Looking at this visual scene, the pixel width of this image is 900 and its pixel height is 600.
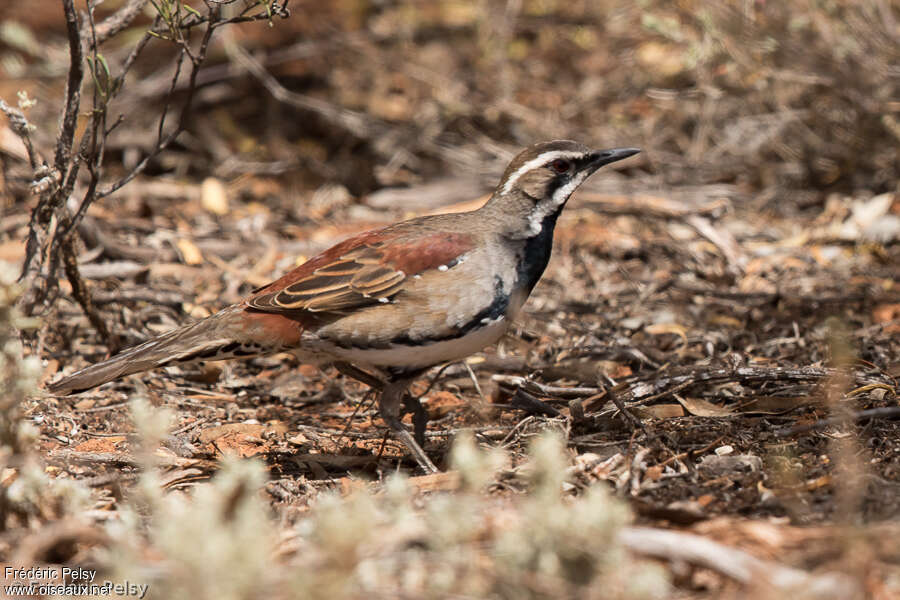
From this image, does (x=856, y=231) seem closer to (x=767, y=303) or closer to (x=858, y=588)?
(x=767, y=303)

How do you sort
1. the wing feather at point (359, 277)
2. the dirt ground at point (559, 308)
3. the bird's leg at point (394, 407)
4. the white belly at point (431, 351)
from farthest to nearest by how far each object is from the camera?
the bird's leg at point (394, 407)
the wing feather at point (359, 277)
the white belly at point (431, 351)
the dirt ground at point (559, 308)

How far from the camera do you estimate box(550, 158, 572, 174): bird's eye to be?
576 cm

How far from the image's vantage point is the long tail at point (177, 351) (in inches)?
205

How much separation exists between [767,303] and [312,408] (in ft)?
11.0

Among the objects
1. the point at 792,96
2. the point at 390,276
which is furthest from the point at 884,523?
Result: the point at 792,96

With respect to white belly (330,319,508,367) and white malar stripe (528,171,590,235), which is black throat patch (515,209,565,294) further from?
white belly (330,319,508,367)

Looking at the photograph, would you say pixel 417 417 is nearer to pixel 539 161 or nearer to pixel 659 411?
pixel 659 411

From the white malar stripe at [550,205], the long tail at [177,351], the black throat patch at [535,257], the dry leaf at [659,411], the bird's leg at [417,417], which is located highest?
the white malar stripe at [550,205]

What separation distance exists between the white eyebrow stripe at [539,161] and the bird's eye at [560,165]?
0.02 meters

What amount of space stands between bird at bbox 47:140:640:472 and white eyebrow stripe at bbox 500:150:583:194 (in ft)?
0.81

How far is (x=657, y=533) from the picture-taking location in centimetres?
302

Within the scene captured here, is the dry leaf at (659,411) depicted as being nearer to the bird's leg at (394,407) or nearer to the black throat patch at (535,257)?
the black throat patch at (535,257)

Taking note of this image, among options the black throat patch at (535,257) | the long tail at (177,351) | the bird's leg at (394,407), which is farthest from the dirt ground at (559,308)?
the black throat patch at (535,257)

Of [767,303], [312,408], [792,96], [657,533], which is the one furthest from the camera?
[792,96]
